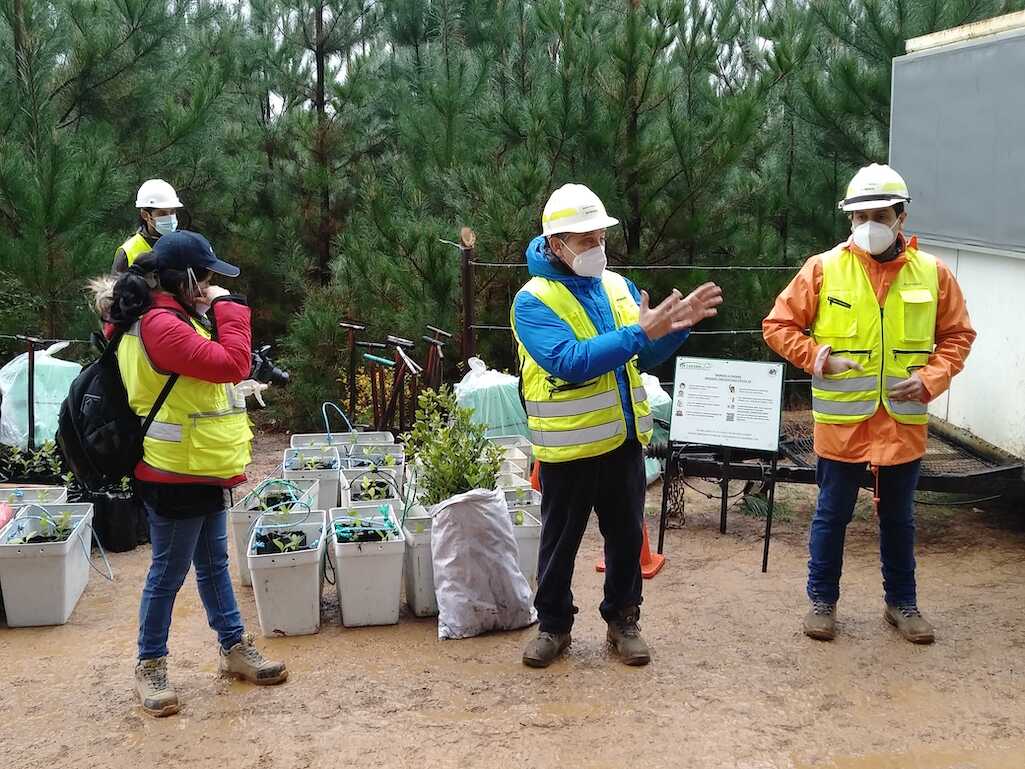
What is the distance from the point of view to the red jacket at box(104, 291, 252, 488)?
Result: 344 centimetres

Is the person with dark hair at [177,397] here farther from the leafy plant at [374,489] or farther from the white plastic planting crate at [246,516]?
the leafy plant at [374,489]

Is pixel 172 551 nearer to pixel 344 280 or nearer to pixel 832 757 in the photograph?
pixel 832 757

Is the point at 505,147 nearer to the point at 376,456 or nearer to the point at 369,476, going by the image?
the point at 376,456

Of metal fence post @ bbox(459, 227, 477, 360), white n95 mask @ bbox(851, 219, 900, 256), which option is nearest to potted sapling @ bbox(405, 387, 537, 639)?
→ white n95 mask @ bbox(851, 219, 900, 256)

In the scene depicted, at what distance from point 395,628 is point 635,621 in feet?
3.45

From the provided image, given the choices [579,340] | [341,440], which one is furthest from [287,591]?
[341,440]

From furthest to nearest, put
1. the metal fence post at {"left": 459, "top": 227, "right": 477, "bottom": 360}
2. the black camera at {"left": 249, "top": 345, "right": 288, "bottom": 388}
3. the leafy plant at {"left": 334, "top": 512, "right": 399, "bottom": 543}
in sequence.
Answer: the metal fence post at {"left": 459, "top": 227, "right": 477, "bottom": 360}
the leafy plant at {"left": 334, "top": 512, "right": 399, "bottom": 543}
the black camera at {"left": 249, "top": 345, "right": 288, "bottom": 388}

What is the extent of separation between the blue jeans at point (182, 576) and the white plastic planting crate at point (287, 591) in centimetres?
38

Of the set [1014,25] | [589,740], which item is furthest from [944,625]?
[1014,25]

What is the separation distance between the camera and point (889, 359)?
4.05m

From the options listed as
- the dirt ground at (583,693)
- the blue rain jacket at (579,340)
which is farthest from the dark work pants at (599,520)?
the dirt ground at (583,693)

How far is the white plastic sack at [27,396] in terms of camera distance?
6574 millimetres

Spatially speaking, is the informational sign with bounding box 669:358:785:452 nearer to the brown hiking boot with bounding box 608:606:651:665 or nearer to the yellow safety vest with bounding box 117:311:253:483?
the brown hiking boot with bounding box 608:606:651:665

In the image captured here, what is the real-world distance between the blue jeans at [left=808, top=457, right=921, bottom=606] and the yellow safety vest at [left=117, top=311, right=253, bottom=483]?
7.37ft
